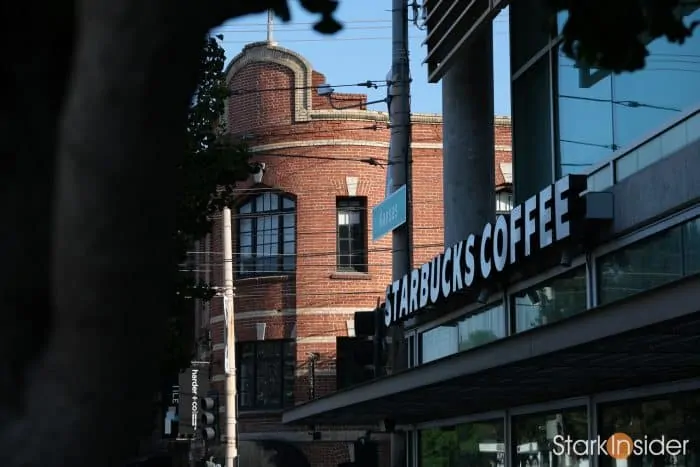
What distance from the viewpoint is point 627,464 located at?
13.5 metres

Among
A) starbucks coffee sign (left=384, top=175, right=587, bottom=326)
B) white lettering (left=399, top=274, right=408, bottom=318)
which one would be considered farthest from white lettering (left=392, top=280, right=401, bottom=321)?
white lettering (left=399, top=274, right=408, bottom=318)

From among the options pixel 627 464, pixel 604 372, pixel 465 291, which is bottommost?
pixel 627 464

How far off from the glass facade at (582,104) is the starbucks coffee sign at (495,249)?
71 cm

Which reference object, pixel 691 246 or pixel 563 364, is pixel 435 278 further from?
pixel 563 364

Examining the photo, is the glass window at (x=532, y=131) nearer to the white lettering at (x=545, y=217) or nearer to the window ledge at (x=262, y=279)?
the white lettering at (x=545, y=217)

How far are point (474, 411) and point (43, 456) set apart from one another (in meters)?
15.5

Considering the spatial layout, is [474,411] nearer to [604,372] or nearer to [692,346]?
[604,372]

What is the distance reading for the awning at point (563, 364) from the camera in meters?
8.41

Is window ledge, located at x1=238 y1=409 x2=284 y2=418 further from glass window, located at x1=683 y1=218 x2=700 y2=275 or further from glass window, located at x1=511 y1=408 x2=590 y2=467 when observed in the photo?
glass window, located at x1=683 y1=218 x2=700 y2=275

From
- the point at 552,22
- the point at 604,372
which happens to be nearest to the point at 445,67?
the point at 604,372

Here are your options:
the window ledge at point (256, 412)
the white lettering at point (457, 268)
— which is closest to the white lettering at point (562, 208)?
the white lettering at point (457, 268)

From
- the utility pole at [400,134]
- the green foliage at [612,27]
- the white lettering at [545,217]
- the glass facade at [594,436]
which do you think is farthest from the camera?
the utility pole at [400,134]

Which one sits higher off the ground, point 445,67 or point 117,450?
point 445,67

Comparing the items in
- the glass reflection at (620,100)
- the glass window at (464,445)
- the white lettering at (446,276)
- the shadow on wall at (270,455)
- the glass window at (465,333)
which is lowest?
the shadow on wall at (270,455)
